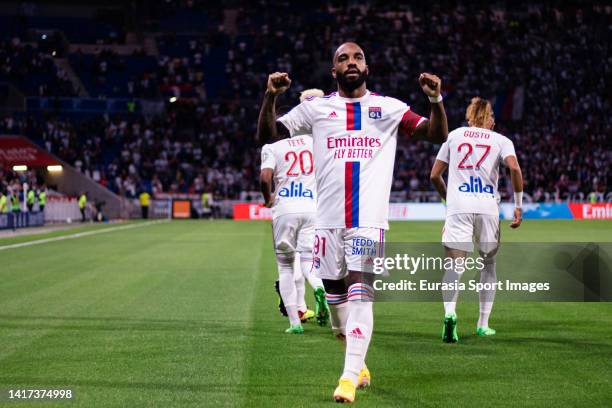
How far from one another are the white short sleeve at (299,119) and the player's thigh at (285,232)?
3.40 metres

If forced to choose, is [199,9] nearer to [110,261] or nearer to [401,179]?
[401,179]

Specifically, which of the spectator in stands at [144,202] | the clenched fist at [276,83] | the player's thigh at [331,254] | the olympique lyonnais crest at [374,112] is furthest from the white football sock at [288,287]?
the spectator in stands at [144,202]

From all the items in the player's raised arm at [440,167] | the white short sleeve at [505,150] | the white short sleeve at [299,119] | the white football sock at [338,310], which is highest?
the white short sleeve at [299,119]

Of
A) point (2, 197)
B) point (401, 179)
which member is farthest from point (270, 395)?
point (401, 179)

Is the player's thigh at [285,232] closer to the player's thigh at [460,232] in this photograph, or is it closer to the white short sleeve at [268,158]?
the white short sleeve at [268,158]

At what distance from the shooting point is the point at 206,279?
648 inches

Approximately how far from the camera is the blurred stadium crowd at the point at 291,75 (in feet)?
171

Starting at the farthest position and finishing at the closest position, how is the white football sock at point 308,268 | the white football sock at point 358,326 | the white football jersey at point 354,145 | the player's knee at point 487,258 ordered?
the white football sock at point 308,268 → the player's knee at point 487,258 → the white football jersey at point 354,145 → the white football sock at point 358,326

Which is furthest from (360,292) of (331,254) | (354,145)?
(354,145)

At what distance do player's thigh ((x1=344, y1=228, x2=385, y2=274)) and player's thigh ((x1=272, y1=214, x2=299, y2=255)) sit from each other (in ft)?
11.8

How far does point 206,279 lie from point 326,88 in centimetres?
4121

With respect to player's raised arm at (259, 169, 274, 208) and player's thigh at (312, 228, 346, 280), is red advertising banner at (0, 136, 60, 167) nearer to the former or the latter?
player's raised arm at (259, 169, 274, 208)

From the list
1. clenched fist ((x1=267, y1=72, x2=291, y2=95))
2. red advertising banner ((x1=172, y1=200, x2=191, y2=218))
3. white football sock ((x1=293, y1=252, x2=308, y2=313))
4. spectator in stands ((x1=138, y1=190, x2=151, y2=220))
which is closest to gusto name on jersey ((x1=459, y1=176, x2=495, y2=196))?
white football sock ((x1=293, y1=252, x2=308, y2=313))

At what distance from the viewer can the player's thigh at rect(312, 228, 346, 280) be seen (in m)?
6.70
